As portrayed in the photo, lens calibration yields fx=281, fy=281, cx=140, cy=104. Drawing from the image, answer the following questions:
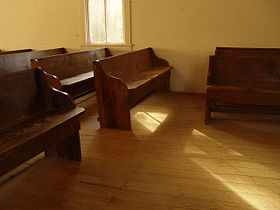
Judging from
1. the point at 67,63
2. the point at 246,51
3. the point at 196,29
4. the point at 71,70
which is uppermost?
the point at 196,29

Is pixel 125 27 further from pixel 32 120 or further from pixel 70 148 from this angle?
pixel 32 120

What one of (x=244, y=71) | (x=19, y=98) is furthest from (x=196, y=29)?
(x=19, y=98)

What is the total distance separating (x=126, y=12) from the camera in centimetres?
539

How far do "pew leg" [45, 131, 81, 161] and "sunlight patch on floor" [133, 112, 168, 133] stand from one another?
1.07 metres

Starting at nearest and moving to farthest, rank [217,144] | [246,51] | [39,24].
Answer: [217,144] → [246,51] → [39,24]

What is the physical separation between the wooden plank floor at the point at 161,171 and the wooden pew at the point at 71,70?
1.98ft

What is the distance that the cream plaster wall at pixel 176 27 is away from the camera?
4832 mm

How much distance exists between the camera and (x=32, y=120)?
2354 mm

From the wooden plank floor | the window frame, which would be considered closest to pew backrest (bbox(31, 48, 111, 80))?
the window frame

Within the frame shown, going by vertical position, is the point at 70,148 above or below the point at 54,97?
below

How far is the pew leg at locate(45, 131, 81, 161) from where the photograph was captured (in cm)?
260

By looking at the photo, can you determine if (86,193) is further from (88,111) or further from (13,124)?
(88,111)

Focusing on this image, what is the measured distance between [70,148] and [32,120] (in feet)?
1.52

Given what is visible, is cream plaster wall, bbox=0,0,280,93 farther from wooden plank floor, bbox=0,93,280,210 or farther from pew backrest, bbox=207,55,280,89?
Result: wooden plank floor, bbox=0,93,280,210
